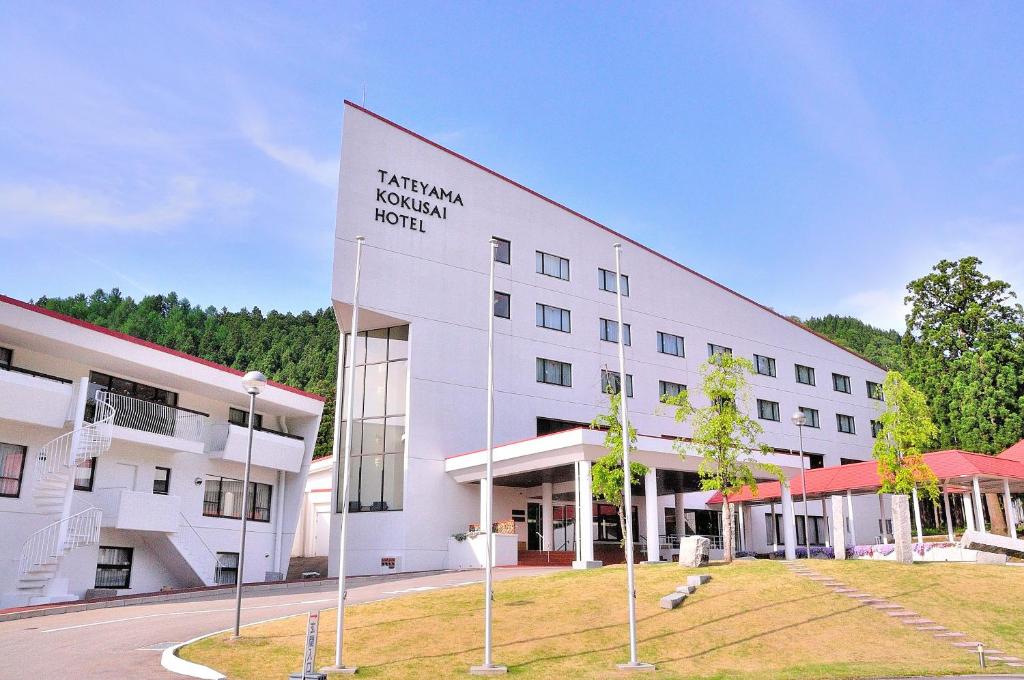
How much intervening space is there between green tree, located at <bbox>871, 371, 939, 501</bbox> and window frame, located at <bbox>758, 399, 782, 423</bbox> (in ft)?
78.2

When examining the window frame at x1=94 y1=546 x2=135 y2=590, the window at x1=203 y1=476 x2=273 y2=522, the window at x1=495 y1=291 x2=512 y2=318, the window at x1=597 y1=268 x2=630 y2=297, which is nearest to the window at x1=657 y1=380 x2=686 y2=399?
the window at x1=597 y1=268 x2=630 y2=297

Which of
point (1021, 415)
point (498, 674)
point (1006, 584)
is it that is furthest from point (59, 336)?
point (1021, 415)

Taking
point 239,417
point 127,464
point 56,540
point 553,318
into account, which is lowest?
point 56,540

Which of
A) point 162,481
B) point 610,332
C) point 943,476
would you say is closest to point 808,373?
point 610,332

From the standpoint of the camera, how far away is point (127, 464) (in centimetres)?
3198

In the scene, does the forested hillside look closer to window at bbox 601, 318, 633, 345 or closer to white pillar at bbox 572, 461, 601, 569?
window at bbox 601, 318, 633, 345

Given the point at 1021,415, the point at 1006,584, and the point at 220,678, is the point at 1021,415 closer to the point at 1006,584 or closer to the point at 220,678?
the point at 1006,584

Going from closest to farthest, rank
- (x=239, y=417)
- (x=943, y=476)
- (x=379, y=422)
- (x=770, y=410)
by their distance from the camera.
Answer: (x=943, y=476) → (x=239, y=417) → (x=379, y=422) → (x=770, y=410)

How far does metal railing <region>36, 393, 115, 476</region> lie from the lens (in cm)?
2758

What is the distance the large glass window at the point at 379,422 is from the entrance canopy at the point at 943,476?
15.8 meters

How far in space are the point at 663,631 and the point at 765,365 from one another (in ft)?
137

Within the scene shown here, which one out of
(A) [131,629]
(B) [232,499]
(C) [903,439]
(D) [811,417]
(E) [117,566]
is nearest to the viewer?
(A) [131,629]

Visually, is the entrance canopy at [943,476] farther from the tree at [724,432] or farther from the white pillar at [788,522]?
the tree at [724,432]

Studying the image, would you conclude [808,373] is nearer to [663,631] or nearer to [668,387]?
[668,387]
